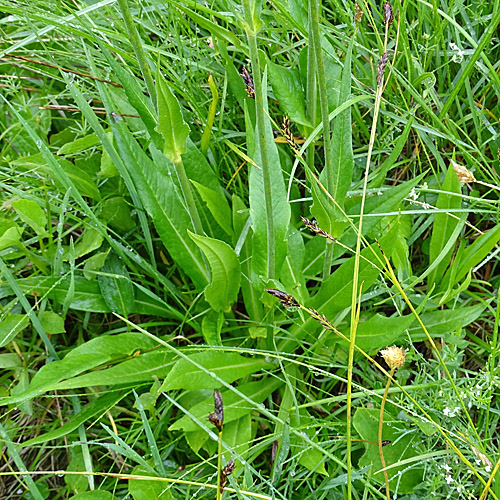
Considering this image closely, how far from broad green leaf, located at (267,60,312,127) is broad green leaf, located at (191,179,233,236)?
0.34 m

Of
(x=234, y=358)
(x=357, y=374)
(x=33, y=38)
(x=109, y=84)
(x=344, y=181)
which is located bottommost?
(x=357, y=374)

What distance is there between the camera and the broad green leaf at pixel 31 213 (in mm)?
1522

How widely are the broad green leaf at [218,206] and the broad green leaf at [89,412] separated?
598 millimetres

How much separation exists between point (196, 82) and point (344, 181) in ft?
2.44

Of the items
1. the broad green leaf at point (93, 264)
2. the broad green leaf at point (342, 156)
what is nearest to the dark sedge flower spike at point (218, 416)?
the broad green leaf at point (342, 156)

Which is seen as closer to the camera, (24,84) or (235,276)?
(235,276)

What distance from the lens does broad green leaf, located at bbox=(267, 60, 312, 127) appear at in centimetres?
153

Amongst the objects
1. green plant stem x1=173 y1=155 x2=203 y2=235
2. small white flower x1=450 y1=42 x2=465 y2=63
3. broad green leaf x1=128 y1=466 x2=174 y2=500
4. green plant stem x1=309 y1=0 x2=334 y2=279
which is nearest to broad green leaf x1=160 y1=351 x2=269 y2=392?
broad green leaf x1=128 y1=466 x2=174 y2=500

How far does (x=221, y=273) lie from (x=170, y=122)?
50cm

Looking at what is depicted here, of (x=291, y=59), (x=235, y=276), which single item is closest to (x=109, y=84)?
(x=291, y=59)

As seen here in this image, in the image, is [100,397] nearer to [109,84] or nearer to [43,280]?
[43,280]

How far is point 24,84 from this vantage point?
6.89 feet

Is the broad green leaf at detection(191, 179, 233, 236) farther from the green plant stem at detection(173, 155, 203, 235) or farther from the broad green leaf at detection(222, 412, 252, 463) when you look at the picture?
the broad green leaf at detection(222, 412, 252, 463)

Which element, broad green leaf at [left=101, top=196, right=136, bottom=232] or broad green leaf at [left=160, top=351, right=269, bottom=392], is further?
broad green leaf at [left=101, top=196, right=136, bottom=232]
